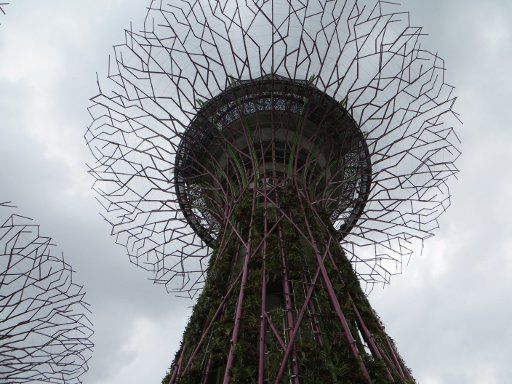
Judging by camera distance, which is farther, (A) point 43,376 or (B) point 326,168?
(B) point 326,168

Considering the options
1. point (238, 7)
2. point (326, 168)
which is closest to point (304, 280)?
point (326, 168)

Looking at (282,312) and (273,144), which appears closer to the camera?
(282,312)

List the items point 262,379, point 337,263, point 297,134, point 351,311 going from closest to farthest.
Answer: point 262,379
point 351,311
point 337,263
point 297,134

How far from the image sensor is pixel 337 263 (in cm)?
1206

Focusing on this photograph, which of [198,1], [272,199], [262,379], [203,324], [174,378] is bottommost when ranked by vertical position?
[262,379]

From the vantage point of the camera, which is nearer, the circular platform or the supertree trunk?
the supertree trunk

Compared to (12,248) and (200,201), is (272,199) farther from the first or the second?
(12,248)

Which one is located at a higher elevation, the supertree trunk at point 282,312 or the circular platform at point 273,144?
the circular platform at point 273,144

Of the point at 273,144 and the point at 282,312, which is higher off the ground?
the point at 273,144

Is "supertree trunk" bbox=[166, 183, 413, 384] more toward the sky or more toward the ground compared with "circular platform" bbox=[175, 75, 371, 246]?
more toward the ground

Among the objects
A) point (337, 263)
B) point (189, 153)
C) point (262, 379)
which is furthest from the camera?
point (189, 153)

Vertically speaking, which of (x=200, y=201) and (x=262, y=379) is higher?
(x=200, y=201)

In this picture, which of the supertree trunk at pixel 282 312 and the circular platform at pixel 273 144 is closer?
the supertree trunk at pixel 282 312

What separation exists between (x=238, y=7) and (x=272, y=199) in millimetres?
4842
